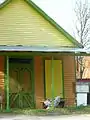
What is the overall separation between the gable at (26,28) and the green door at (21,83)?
1.15 m

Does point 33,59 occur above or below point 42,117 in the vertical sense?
above

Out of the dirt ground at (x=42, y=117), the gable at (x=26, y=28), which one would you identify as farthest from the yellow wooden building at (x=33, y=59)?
the dirt ground at (x=42, y=117)

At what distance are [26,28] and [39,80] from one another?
2977 mm

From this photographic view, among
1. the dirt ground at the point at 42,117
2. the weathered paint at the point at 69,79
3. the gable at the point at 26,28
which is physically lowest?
the dirt ground at the point at 42,117

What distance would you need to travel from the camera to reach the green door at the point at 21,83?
21594mm

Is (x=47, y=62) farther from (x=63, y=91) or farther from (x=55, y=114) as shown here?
(x=55, y=114)

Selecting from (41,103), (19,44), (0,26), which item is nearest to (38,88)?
(41,103)

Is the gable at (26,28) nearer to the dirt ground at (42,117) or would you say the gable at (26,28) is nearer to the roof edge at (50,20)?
the roof edge at (50,20)

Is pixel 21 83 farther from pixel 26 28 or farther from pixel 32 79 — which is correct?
pixel 26 28

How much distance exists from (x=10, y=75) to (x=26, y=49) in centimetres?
230

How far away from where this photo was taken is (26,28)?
901 inches

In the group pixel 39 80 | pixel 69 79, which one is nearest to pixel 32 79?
pixel 39 80

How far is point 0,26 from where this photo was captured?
73.8 feet

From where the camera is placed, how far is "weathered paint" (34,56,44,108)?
21938 millimetres
